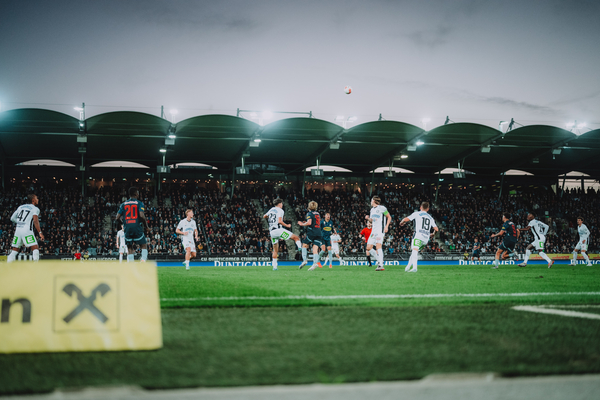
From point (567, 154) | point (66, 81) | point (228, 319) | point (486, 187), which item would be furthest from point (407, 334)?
point (486, 187)

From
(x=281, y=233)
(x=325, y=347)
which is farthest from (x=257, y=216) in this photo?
(x=325, y=347)

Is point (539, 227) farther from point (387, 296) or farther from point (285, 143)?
point (285, 143)

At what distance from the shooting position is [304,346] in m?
2.94

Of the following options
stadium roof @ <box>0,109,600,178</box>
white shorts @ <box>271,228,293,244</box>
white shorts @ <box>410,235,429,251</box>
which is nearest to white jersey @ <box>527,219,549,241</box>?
white shorts @ <box>410,235,429,251</box>

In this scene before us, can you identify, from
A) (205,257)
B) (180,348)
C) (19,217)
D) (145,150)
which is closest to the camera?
(180,348)

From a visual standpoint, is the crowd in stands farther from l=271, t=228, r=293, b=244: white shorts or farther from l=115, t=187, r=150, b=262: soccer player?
l=115, t=187, r=150, b=262: soccer player

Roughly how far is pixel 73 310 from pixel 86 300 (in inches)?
3.8

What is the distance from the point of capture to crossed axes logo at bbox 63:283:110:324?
2922 mm

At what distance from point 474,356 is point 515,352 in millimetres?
309

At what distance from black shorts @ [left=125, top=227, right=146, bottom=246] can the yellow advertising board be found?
8818mm

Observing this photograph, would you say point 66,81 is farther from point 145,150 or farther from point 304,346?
point 304,346

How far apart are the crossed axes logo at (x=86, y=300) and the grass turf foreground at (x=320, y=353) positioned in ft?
0.89

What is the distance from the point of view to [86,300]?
9.77 ft

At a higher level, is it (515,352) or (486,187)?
(486,187)
